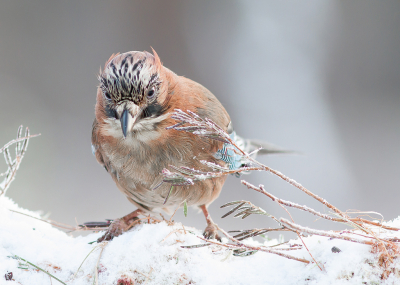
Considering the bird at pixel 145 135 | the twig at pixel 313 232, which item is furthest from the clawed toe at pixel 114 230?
the twig at pixel 313 232

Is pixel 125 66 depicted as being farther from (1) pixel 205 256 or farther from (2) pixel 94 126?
(1) pixel 205 256

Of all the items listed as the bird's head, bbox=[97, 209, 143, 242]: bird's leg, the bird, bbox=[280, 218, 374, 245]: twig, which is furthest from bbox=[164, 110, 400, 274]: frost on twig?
bbox=[97, 209, 143, 242]: bird's leg

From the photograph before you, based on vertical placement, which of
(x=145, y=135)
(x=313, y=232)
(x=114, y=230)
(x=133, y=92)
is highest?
(x=133, y=92)

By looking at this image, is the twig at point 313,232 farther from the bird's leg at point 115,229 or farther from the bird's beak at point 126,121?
the bird's leg at point 115,229

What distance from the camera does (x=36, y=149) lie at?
5.54m

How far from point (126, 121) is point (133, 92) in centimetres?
17

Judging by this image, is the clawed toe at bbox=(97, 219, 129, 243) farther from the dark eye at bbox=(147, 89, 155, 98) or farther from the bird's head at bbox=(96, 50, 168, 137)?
the dark eye at bbox=(147, 89, 155, 98)

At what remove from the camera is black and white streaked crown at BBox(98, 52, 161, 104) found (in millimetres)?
1792

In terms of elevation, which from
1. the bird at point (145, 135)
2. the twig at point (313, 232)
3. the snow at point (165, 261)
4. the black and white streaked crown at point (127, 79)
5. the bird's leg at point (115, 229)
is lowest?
the bird's leg at point (115, 229)

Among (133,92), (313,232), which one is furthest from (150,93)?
(313,232)

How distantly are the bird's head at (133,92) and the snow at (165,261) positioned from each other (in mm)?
594

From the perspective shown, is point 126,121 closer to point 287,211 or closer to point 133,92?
point 133,92

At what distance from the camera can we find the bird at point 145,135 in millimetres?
1812

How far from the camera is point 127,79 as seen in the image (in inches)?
70.6
